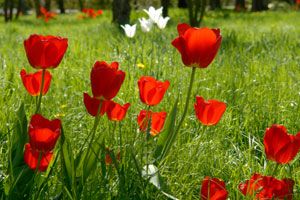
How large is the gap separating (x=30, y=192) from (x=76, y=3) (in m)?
35.5

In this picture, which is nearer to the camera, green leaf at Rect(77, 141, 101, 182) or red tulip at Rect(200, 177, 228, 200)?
red tulip at Rect(200, 177, 228, 200)

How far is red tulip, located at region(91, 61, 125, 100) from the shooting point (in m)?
1.35

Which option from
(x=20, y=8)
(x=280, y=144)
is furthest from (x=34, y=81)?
(x=20, y=8)

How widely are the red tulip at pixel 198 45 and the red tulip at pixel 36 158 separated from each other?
17.4 inches

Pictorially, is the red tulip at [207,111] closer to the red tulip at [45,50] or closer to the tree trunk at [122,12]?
the red tulip at [45,50]

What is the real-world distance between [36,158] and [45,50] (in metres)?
0.28

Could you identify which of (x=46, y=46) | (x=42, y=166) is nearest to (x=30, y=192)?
(x=42, y=166)

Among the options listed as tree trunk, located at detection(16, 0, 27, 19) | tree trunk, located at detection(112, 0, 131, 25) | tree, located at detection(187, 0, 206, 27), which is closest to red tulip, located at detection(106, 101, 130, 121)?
tree, located at detection(187, 0, 206, 27)

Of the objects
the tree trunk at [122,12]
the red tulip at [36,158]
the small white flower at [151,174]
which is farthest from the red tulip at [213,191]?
the tree trunk at [122,12]

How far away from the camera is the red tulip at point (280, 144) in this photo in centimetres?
142

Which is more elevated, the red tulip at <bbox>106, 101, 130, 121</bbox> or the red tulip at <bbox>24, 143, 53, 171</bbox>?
the red tulip at <bbox>106, 101, 130, 121</bbox>

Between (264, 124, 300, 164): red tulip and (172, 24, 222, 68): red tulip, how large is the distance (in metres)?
0.25

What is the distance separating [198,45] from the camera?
4.67 ft

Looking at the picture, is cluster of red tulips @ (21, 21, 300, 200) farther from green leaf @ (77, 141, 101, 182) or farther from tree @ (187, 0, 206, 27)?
tree @ (187, 0, 206, 27)
